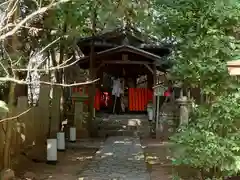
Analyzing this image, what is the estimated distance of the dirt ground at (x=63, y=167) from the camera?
26.4 feet

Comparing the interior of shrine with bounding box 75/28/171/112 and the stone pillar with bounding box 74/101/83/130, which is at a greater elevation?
the interior of shrine with bounding box 75/28/171/112

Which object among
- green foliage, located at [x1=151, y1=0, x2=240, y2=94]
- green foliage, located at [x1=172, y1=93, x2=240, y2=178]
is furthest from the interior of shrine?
green foliage, located at [x1=172, y1=93, x2=240, y2=178]

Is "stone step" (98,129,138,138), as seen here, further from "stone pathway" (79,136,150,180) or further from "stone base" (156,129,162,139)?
"stone pathway" (79,136,150,180)

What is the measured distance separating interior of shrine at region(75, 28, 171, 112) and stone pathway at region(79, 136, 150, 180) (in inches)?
195

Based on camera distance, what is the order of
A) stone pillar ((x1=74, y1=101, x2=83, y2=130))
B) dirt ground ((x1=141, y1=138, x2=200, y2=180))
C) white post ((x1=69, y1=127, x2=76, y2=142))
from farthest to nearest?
stone pillar ((x1=74, y1=101, x2=83, y2=130)), white post ((x1=69, y1=127, x2=76, y2=142)), dirt ground ((x1=141, y1=138, x2=200, y2=180))

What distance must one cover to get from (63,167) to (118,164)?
1.31 meters

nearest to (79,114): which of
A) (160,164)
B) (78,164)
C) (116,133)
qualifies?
(116,133)

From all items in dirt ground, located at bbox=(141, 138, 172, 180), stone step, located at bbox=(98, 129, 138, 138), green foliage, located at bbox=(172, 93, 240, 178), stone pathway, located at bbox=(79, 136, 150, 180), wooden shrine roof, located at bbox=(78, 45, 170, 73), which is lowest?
dirt ground, located at bbox=(141, 138, 172, 180)

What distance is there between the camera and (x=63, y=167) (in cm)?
909

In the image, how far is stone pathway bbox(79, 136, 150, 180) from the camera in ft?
25.2

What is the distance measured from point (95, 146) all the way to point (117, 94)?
21.4 feet

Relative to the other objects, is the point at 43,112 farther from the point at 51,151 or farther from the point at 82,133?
the point at 82,133

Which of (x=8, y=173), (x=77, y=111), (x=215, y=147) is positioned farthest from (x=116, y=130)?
(x=215, y=147)

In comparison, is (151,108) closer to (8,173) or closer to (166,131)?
(166,131)
